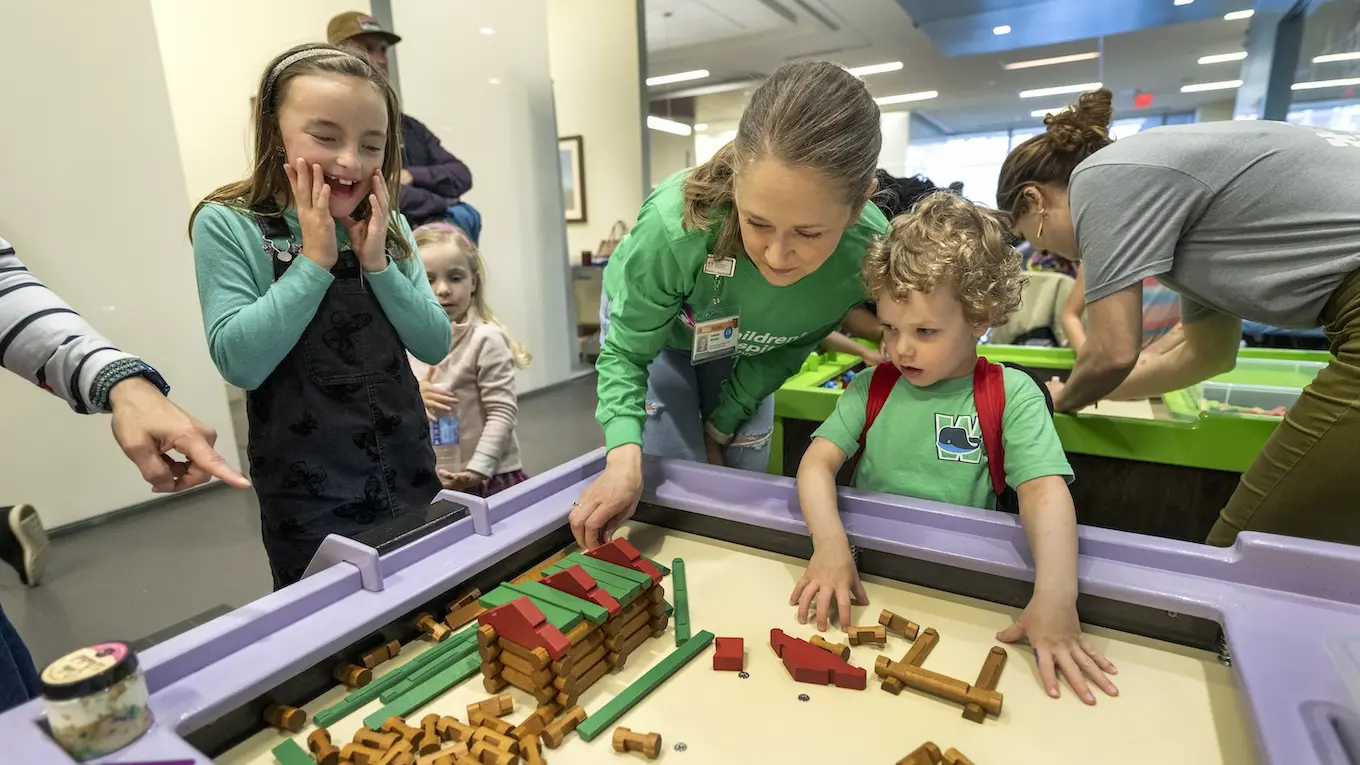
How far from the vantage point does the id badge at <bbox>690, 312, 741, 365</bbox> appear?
137 centimetres

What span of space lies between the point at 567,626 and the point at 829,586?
14.3 inches

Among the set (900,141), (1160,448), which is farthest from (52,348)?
(900,141)

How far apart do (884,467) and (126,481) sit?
3.26 m

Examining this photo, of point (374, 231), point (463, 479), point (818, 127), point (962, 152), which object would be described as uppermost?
point (962, 152)

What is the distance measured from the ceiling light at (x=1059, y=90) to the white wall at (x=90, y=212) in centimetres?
567

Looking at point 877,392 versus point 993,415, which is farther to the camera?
point 877,392

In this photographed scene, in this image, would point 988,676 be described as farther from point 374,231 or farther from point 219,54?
point 219,54

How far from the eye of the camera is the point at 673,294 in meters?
1.34

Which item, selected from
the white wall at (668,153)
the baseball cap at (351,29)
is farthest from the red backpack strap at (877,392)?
the white wall at (668,153)

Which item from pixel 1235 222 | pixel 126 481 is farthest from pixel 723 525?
pixel 126 481

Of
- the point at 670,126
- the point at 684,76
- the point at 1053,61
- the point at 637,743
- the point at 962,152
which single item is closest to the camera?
the point at 637,743

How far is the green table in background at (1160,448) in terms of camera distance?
1.75m

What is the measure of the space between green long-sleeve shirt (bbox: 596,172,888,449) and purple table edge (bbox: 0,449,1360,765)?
0.72 feet

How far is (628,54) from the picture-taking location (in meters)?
5.54
